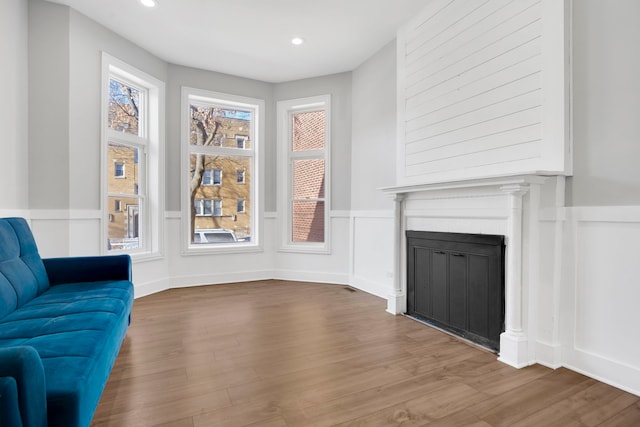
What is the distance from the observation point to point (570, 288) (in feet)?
6.84

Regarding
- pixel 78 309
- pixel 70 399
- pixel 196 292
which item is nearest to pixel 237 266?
pixel 196 292

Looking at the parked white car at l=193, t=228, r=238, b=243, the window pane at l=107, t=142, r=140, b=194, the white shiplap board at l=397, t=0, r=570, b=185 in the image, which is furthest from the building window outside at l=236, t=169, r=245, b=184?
the white shiplap board at l=397, t=0, r=570, b=185

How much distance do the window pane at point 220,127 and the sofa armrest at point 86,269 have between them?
2327mm

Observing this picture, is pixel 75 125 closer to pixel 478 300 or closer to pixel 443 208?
pixel 443 208

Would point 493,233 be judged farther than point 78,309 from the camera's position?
Yes

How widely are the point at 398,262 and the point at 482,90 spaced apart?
5.41ft

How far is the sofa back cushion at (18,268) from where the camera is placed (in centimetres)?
180

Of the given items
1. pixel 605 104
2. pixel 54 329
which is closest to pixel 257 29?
pixel 605 104

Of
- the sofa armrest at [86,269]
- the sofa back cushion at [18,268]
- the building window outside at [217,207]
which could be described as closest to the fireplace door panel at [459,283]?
the sofa armrest at [86,269]

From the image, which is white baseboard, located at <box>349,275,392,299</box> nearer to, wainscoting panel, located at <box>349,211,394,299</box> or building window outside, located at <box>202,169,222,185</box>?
wainscoting panel, located at <box>349,211,394,299</box>

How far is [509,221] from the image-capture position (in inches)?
87.9

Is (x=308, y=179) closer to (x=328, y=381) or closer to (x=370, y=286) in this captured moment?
(x=370, y=286)

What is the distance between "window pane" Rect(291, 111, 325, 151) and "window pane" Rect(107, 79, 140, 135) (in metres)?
1.99

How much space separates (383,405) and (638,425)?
3.75 ft
